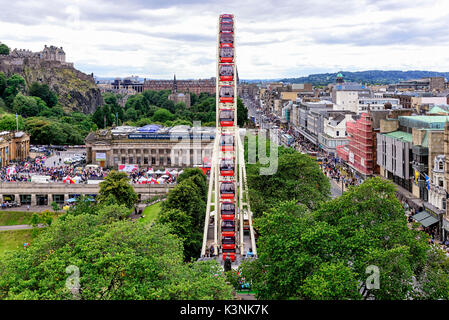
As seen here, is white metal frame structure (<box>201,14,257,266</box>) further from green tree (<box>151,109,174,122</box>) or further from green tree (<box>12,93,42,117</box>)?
green tree (<box>151,109,174,122</box>)

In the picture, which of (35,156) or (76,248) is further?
(35,156)

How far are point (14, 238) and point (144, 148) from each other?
52.8 metres

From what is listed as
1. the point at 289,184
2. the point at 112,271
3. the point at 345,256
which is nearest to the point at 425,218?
the point at 289,184

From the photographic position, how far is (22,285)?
30.1m

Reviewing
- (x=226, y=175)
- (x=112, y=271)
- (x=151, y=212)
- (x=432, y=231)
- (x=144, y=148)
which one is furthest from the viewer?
(x=144, y=148)

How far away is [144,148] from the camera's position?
122 meters

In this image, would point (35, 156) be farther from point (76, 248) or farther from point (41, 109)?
point (76, 248)

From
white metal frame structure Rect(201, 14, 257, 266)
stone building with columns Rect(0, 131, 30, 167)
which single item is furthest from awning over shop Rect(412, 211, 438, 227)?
stone building with columns Rect(0, 131, 30, 167)

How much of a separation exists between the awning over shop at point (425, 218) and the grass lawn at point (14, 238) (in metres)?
49.9

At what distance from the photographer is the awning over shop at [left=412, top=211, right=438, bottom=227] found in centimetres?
6263

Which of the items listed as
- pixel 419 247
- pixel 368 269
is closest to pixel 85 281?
pixel 368 269

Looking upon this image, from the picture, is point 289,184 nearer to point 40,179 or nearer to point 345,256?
point 345,256

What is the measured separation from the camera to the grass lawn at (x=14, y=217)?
261 feet

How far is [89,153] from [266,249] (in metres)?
91.1
